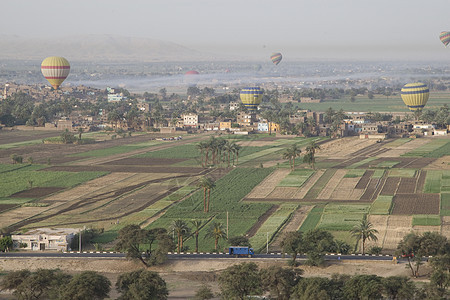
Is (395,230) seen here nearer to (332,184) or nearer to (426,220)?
(426,220)

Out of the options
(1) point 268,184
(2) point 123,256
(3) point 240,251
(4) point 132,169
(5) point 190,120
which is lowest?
(4) point 132,169

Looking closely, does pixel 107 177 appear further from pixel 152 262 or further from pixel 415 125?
pixel 415 125

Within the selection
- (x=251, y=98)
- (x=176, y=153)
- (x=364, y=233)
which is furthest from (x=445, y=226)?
(x=251, y=98)

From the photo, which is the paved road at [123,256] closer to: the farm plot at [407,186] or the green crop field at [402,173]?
the farm plot at [407,186]

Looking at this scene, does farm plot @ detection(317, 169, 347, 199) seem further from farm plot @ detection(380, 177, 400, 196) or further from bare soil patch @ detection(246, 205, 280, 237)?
bare soil patch @ detection(246, 205, 280, 237)

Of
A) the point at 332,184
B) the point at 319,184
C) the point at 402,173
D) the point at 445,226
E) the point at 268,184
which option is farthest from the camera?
the point at 402,173

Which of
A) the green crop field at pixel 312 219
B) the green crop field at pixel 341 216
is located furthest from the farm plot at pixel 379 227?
the green crop field at pixel 312 219
